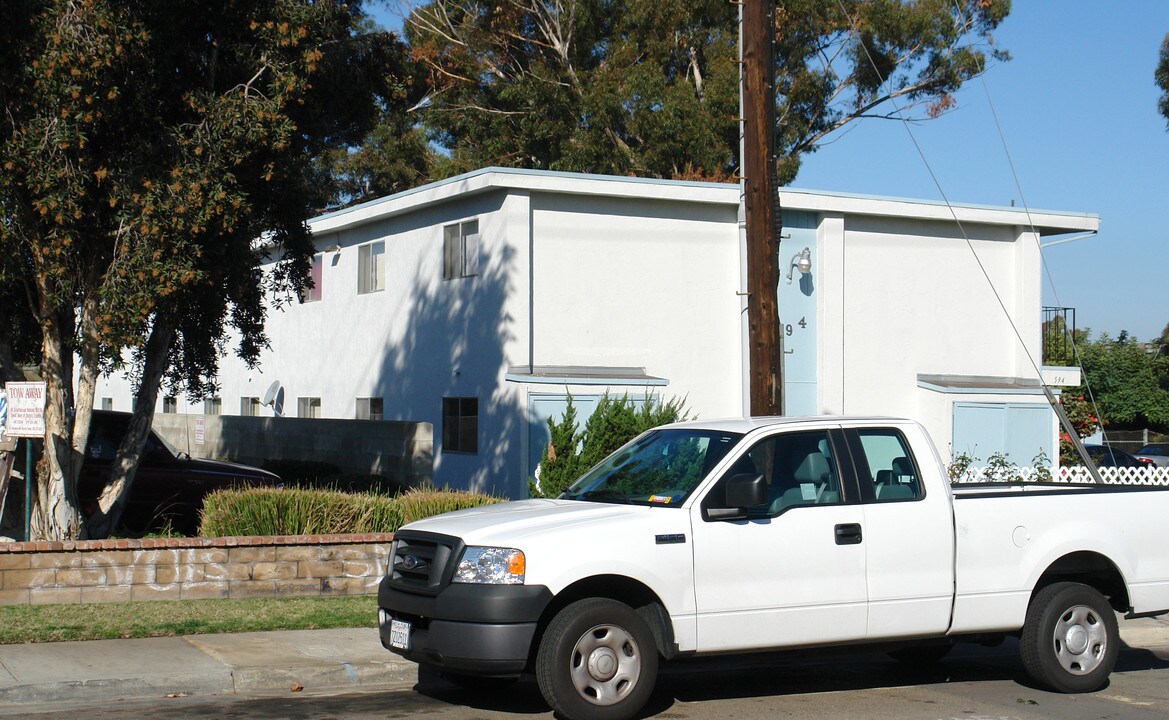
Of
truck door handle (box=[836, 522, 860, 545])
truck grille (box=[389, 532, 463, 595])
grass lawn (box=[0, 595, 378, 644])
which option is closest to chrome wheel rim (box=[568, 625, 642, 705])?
truck grille (box=[389, 532, 463, 595])

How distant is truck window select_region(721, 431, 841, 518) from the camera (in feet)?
27.2

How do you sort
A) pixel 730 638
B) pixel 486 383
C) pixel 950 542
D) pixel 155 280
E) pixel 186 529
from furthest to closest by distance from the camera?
pixel 486 383
pixel 186 529
pixel 155 280
pixel 950 542
pixel 730 638

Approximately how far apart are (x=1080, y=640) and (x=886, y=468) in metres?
1.93

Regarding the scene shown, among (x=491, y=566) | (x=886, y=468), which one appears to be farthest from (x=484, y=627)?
(x=886, y=468)

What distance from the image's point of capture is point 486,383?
21078 millimetres

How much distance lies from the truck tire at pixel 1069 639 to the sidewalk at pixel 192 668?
4560mm

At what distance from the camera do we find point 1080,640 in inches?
353

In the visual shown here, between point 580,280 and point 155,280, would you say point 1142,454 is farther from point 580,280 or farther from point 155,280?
point 155,280

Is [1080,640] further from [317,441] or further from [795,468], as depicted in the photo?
[317,441]

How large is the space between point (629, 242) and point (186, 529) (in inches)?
376

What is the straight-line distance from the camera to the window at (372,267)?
2477cm

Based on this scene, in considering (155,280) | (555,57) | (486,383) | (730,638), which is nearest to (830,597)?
(730,638)

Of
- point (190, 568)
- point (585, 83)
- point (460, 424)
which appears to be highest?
point (585, 83)

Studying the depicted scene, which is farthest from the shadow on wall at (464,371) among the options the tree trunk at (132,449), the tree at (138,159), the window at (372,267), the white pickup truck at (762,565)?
the white pickup truck at (762,565)
